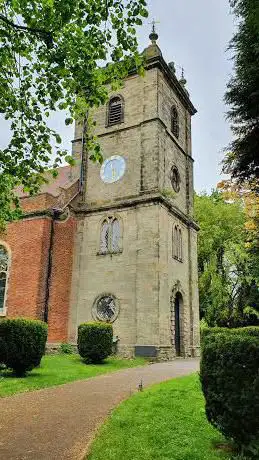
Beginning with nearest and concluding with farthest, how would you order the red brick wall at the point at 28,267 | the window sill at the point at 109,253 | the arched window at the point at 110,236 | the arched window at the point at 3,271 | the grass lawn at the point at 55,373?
the grass lawn at the point at 55,373 < the red brick wall at the point at 28,267 < the arched window at the point at 3,271 < the window sill at the point at 109,253 < the arched window at the point at 110,236

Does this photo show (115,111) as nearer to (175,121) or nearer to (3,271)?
(175,121)

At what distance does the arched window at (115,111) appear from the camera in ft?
77.3

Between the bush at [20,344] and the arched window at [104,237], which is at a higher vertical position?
the arched window at [104,237]

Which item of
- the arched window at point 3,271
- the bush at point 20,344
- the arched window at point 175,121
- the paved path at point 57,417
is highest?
the arched window at point 175,121

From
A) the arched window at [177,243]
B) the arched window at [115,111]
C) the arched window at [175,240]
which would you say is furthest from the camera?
the arched window at [115,111]

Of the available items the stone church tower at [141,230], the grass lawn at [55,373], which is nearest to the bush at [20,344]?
the grass lawn at [55,373]

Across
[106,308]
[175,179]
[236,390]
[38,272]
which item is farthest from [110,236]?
[236,390]

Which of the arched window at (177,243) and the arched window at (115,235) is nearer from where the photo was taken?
the arched window at (115,235)

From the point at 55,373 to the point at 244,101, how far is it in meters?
9.67

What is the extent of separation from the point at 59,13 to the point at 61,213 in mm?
13921

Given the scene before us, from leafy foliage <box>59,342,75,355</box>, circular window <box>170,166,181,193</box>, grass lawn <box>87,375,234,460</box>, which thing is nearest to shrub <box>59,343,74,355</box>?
leafy foliage <box>59,342,75,355</box>

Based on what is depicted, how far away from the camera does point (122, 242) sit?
66.2 ft

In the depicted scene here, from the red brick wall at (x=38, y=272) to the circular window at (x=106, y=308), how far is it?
1655mm

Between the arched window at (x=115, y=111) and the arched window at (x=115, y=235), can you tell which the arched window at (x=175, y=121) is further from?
the arched window at (x=115, y=235)
